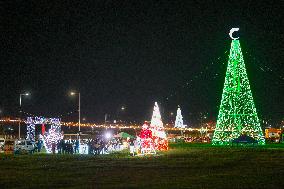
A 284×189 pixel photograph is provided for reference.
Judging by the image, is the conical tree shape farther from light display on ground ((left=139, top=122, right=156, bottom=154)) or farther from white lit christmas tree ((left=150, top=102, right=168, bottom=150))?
light display on ground ((left=139, top=122, right=156, bottom=154))

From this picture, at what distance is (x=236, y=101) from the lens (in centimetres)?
5412

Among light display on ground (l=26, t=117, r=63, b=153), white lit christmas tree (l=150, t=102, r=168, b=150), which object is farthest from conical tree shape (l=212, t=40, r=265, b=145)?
light display on ground (l=26, t=117, r=63, b=153)

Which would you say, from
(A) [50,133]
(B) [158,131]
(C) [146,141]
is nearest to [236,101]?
(B) [158,131]

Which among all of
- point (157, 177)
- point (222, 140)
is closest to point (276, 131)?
point (222, 140)

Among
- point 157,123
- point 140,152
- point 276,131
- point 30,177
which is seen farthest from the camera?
point 276,131

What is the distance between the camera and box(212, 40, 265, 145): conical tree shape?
53.7 meters

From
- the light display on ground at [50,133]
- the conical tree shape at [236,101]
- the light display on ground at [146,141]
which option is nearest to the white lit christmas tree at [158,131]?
the light display on ground at [146,141]

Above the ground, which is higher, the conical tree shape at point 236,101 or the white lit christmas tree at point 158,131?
the conical tree shape at point 236,101

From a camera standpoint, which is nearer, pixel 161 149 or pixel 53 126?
pixel 161 149

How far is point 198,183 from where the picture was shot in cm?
1609

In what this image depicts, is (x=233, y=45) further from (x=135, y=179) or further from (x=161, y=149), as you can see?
(x=135, y=179)

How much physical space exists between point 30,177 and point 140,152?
22018mm

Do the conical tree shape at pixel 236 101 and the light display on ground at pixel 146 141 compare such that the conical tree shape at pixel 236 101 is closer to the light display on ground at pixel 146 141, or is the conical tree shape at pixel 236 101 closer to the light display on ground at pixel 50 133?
the light display on ground at pixel 146 141

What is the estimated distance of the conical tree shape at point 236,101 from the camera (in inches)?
2114
